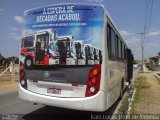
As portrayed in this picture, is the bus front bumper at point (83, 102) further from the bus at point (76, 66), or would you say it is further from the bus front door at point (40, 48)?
the bus front door at point (40, 48)

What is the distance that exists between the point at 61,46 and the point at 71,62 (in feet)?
1.69

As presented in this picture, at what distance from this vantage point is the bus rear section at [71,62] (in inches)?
278

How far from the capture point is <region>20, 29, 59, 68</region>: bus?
7500 millimetres

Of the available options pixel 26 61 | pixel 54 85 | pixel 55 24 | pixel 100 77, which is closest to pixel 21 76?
pixel 26 61

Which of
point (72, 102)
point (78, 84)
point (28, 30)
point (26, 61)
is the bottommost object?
point (72, 102)

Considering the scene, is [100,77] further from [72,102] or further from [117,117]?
[117,117]

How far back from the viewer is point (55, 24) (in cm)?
755

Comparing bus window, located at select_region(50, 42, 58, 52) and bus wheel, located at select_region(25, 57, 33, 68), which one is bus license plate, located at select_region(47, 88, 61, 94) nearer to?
bus wheel, located at select_region(25, 57, 33, 68)

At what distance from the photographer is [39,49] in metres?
7.70

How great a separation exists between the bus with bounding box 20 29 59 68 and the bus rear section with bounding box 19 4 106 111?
3cm

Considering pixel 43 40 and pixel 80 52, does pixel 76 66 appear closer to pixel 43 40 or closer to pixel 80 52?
pixel 80 52

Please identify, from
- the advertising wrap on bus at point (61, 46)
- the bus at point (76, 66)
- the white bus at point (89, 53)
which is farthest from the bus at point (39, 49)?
the white bus at point (89, 53)

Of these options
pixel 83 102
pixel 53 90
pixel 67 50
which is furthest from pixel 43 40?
pixel 83 102

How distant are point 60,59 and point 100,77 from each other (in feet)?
3.74
